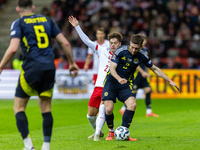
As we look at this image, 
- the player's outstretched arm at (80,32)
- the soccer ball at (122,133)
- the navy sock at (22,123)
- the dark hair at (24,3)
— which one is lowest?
the soccer ball at (122,133)

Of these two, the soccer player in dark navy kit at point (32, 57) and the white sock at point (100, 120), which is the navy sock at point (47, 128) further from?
the white sock at point (100, 120)

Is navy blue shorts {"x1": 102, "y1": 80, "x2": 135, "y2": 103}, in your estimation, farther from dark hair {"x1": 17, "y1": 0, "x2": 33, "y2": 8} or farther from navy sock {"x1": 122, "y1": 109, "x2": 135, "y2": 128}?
dark hair {"x1": 17, "y1": 0, "x2": 33, "y2": 8}

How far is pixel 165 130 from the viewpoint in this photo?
7793 millimetres

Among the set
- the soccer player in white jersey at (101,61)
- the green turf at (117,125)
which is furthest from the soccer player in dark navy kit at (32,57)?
the soccer player in white jersey at (101,61)

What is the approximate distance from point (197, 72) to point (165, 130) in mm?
8734

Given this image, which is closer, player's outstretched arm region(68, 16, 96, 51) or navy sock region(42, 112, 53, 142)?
navy sock region(42, 112, 53, 142)

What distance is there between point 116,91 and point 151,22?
46.0 ft

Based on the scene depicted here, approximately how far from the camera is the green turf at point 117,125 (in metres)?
5.92

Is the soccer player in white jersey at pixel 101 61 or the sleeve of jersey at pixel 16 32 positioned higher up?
the sleeve of jersey at pixel 16 32

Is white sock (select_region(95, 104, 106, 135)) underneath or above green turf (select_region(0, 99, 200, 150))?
above

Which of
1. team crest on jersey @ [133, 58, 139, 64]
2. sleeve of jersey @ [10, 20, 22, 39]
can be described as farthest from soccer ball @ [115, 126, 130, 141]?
sleeve of jersey @ [10, 20, 22, 39]

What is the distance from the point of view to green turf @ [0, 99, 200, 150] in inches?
233

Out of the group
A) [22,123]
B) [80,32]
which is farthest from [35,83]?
[80,32]

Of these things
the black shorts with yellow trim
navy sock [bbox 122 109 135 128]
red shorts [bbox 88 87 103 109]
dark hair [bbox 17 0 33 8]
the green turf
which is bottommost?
the green turf
